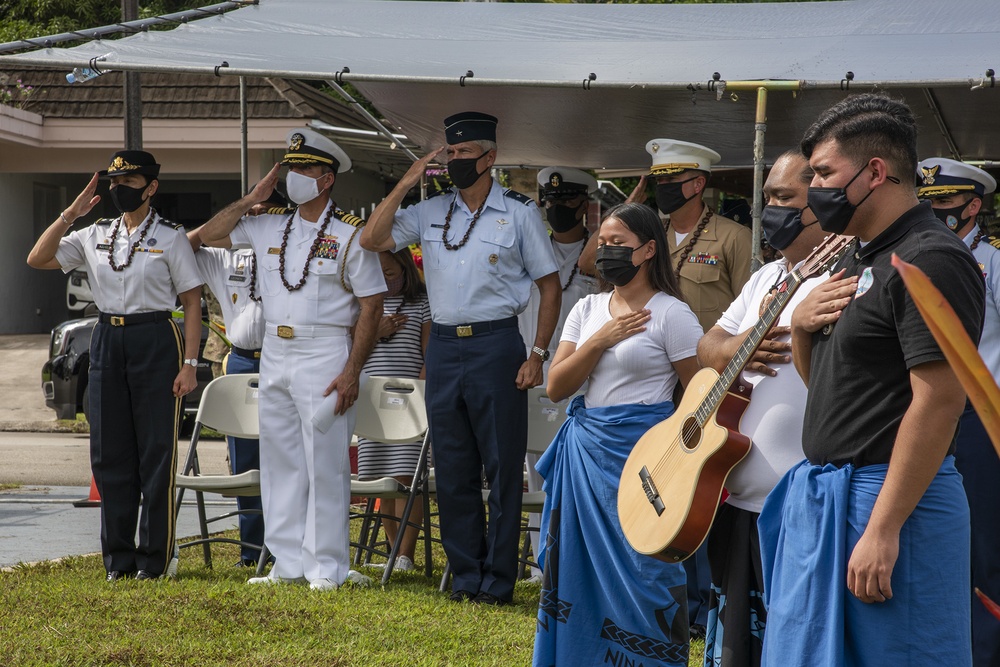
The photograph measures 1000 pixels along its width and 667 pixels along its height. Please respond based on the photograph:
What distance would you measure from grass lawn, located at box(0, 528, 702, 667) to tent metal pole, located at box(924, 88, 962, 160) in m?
3.23

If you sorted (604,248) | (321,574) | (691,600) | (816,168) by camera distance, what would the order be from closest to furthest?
(816,168)
(604,248)
(691,600)
(321,574)

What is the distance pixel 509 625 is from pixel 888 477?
300 centimetres

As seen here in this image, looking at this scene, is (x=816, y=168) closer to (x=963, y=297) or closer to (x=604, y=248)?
(x=963, y=297)

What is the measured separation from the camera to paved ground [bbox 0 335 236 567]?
6.93 metres

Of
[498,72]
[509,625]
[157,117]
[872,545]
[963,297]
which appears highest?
[157,117]

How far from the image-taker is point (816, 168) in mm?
2494

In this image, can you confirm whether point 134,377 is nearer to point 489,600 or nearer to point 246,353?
point 246,353

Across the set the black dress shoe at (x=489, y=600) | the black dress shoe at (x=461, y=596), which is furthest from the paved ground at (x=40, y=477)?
→ the black dress shoe at (x=489, y=600)

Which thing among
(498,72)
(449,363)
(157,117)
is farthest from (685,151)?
(157,117)

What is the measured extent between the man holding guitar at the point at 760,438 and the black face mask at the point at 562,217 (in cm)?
325

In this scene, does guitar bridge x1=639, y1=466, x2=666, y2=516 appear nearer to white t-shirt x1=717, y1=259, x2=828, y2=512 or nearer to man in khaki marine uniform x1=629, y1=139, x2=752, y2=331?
white t-shirt x1=717, y1=259, x2=828, y2=512

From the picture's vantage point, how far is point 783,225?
3.19m

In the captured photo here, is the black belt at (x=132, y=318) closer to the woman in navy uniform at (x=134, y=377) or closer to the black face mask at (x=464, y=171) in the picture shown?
the woman in navy uniform at (x=134, y=377)

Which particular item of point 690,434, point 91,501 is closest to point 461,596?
point 690,434
